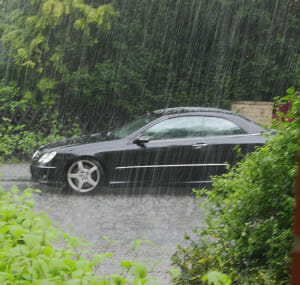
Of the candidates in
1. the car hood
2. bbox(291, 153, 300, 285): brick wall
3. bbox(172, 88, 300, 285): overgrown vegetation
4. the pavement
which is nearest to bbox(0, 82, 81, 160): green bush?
the pavement

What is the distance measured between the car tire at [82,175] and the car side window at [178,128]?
1.13 meters

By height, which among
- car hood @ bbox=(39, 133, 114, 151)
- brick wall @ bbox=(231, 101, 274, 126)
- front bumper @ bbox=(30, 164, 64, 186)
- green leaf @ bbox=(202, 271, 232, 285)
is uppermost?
brick wall @ bbox=(231, 101, 274, 126)

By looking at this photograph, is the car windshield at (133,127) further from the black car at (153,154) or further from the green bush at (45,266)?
the green bush at (45,266)

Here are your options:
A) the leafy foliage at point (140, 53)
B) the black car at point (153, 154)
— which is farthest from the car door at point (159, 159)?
the leafy foliage at point (140, 53)

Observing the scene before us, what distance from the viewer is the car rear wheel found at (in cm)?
859

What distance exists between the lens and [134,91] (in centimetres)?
1455

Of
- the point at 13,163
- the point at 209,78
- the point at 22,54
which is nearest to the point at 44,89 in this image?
the point at 22,54

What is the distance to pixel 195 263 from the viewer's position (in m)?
3.56

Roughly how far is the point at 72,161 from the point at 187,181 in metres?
2.15

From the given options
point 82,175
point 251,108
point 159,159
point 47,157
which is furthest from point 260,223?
point 251,108

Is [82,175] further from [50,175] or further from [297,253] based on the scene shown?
[297,253]

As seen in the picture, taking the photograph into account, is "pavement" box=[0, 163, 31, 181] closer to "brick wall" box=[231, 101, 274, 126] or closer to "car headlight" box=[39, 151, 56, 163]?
"car headlight" box=[39, 151, 56, 163]

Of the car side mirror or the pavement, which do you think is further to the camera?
the pavement

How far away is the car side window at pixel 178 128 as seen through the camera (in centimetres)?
891
